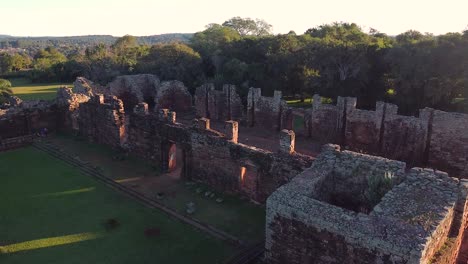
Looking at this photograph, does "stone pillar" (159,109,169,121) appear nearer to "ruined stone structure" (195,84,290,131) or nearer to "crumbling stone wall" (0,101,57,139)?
"ruined stone structure" (195,84,290,131)

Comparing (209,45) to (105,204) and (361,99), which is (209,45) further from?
(105,204)

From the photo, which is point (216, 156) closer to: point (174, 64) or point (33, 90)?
point (174, 64)

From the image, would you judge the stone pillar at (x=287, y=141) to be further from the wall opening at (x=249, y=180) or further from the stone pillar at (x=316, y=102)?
the stone pillar at (x=316, y=102)

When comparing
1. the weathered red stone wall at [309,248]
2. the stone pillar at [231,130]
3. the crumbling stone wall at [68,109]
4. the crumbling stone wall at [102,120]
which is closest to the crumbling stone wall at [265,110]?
the crumbling stone wall at [102,120]

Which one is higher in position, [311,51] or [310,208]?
[311,51]

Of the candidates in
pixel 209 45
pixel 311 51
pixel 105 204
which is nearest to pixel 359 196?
pixel 105 204
